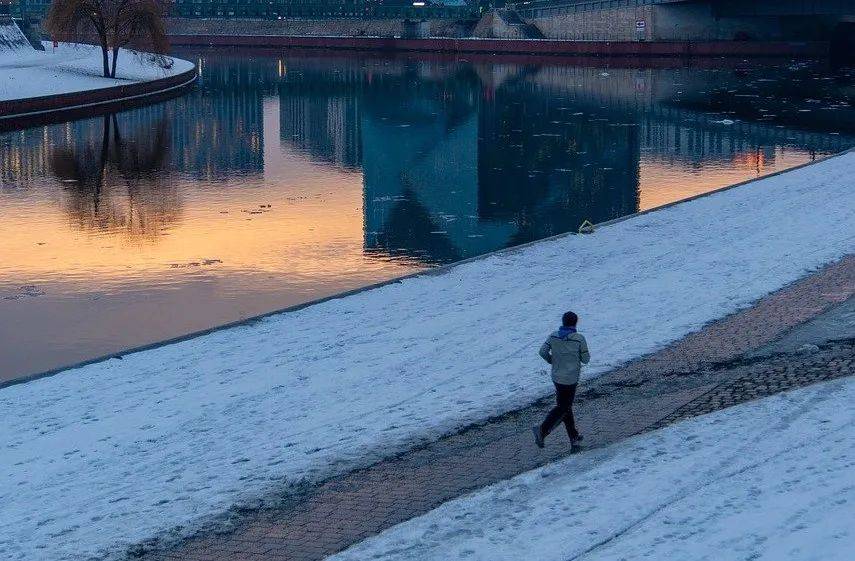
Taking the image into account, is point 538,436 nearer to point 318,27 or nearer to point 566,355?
point 566,355

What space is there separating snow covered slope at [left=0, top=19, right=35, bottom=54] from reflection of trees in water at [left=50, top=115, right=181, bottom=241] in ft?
95.2

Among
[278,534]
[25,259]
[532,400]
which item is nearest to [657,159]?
[25,259]

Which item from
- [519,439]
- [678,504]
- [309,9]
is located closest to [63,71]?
[519,439]

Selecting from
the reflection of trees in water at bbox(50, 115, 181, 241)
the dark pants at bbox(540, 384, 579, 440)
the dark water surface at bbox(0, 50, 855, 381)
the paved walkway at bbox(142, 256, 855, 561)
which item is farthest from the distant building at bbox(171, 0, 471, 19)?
the dark pants at bbox(540, 384, 579, 440)

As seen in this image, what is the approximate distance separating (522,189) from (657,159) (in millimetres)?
7753

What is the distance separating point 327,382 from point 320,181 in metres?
20.4

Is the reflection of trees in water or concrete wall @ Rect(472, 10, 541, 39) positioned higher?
concrete wall @ Rect(472, 10, 541, 39)

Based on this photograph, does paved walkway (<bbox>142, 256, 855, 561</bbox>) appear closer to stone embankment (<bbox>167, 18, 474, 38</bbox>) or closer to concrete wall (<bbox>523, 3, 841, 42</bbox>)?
concrete wall (<bbox>523, 3, 841, 42</bbox>)

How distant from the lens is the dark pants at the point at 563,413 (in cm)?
1174

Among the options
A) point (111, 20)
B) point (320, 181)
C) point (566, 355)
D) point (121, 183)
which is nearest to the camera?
point (566, 355)

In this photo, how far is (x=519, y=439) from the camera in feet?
41.9

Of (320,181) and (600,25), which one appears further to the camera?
(600,25)

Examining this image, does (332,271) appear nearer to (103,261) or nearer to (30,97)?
(103,261)

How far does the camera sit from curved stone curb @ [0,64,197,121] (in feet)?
164
